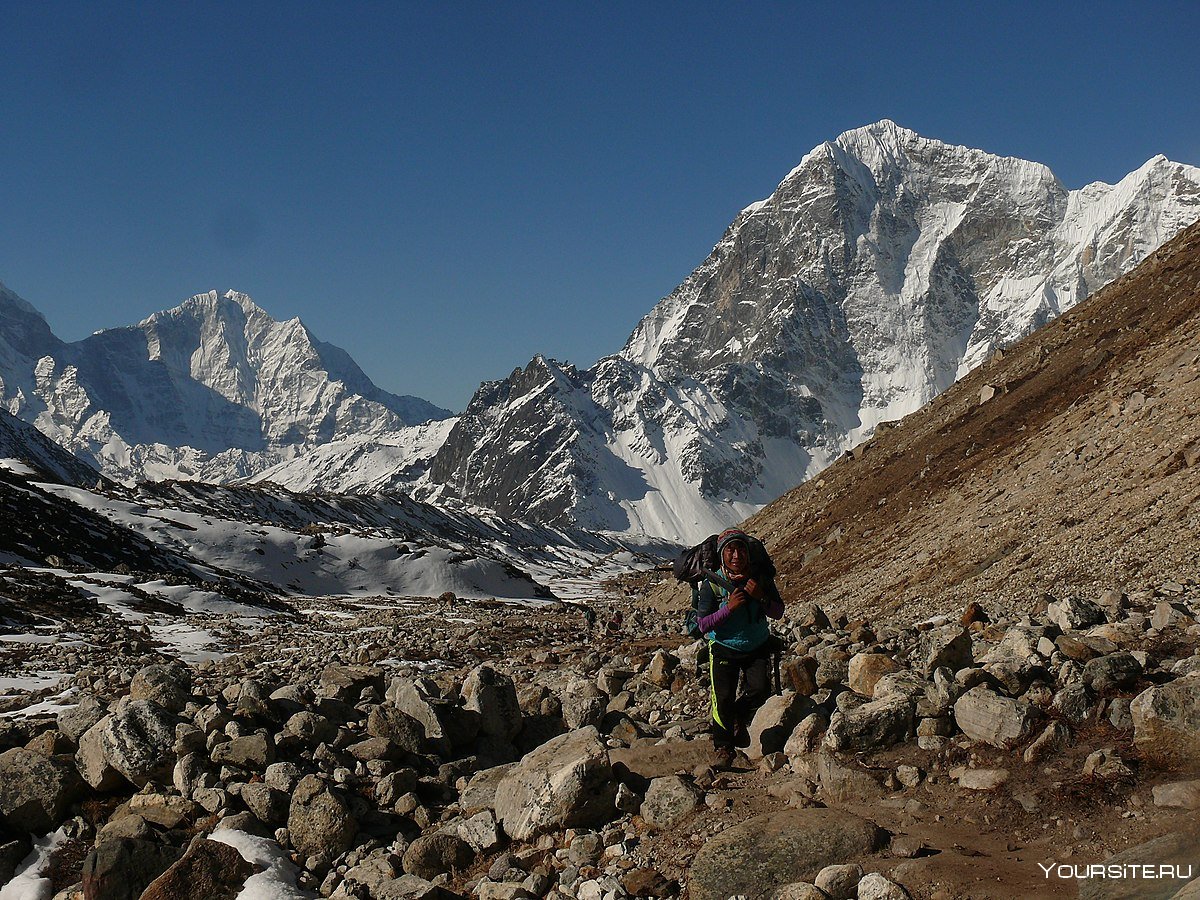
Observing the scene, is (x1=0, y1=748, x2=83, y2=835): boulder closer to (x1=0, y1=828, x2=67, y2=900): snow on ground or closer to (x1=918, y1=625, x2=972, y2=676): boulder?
(x1=0, y1=828, x2=67, y2=900): snow on ground

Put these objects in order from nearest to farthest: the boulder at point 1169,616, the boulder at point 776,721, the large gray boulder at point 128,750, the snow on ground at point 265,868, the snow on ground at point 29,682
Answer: the snow on ground at point 265,868
the boulder at point 776,721
the boulder at point 1169,616
the large gray boulder at point 128,750
the snow on ground at point 29,682

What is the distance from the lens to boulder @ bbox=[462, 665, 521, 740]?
13086 mm

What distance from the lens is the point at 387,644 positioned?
3225 cm

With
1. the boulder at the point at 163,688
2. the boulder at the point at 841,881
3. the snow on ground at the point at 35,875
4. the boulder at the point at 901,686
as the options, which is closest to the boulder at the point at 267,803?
the snow on ground at the point at 35,875

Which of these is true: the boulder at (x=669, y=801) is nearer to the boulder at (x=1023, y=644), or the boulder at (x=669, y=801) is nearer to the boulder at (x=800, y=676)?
the boulder at (x=800, y=676)

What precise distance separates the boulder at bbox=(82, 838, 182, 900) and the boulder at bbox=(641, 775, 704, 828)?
17.9 feet

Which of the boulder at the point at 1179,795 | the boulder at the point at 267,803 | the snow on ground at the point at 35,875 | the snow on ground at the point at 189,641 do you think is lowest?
the snow on ground at the point at 35,875

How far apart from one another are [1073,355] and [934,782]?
106 ft

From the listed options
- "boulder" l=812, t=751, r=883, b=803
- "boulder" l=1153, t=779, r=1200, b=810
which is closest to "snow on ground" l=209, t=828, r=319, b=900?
"boulder" l=812, t=751, r=883, b=803

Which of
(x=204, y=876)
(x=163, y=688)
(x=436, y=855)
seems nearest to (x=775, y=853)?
(x=436, y=855)

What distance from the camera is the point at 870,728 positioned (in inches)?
361

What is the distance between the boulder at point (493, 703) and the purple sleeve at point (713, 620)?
4.04 meters

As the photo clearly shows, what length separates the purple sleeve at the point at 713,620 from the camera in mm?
10609

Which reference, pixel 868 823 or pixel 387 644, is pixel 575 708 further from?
pixel 387 644
